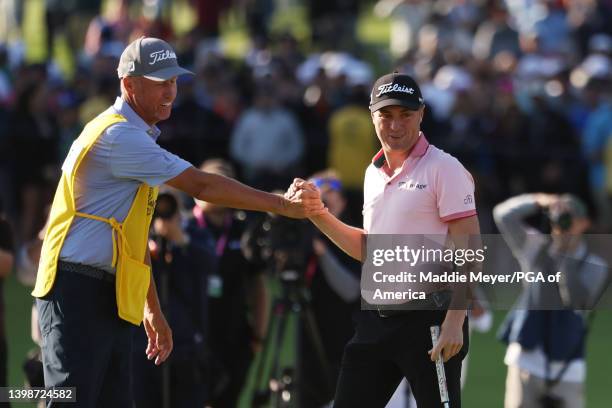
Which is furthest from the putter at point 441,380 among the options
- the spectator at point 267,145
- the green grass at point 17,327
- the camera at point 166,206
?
the spectator at point 267,145

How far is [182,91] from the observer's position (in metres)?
17.0

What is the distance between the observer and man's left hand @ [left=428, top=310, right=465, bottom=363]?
6488mm

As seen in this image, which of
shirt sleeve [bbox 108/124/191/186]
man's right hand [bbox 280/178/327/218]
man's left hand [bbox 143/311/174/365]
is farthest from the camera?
man's left hand [bbox 143/311/174/365]

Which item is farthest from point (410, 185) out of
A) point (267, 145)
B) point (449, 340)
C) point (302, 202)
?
point (267, 145)

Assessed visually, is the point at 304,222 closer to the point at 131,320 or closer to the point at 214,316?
the point at 214,316

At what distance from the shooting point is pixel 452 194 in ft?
21.5

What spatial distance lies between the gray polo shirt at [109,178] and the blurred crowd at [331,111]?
9233 mm

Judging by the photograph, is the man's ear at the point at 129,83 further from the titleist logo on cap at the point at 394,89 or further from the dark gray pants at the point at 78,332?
the titleist logo on cap at the point at 394,89

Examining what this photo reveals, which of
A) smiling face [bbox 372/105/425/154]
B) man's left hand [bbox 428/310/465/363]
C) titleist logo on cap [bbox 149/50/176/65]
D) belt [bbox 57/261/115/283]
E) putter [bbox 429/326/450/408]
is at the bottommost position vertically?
putter [bbox 429/326/450/408]

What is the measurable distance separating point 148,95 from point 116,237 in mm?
665

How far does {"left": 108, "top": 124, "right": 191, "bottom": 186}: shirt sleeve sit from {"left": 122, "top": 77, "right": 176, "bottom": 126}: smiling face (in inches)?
8.9

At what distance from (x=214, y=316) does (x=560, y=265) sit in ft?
7.49

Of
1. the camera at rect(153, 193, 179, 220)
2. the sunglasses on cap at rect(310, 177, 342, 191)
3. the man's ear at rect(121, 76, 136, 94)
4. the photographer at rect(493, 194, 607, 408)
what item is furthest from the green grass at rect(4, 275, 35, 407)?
the man's ear at rect(121, 76, 136, 94)

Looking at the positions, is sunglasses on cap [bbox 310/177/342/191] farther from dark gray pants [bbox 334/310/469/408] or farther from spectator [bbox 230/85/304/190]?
spectator [bbox 230/85/304/190]
